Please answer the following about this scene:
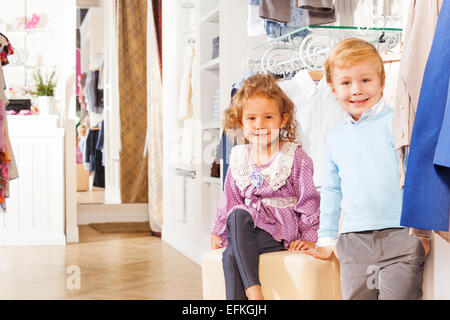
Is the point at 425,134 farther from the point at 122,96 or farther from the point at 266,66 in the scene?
the point at 122,96

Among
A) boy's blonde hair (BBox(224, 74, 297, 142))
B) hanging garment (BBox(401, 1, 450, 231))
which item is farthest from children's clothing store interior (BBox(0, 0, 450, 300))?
boy's blonde hair (BBox(224, 74, 297, 142))

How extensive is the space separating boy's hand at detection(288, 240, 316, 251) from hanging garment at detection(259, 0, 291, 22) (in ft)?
4.14

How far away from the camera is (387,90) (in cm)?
184

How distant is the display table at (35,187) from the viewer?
12.5 feet

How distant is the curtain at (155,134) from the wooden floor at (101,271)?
0.31m

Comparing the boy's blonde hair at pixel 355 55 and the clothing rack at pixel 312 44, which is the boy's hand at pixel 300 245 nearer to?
the boy's blonde hair at pixel 355 55

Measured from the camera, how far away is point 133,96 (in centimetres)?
477

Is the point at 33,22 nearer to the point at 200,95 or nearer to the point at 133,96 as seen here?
the point at 133,96

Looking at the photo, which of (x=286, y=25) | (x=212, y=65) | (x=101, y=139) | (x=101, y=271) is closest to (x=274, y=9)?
(x=286, y=25)

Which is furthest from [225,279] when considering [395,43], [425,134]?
[395,43]

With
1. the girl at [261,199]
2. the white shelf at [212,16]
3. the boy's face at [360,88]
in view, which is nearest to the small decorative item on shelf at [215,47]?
the white shelf at [212,16]

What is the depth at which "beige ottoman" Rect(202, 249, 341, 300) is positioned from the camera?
1582 mm

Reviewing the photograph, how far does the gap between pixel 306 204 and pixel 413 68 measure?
518 mm

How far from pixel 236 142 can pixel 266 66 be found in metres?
0.40
